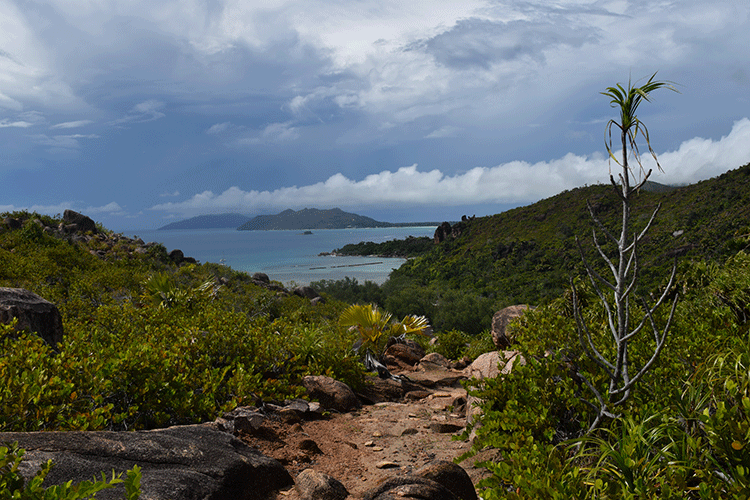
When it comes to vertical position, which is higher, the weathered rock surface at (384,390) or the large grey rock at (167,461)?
the large grey rock at (167,461)

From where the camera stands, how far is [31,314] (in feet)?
21.2

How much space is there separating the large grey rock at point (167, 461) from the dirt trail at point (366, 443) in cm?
42

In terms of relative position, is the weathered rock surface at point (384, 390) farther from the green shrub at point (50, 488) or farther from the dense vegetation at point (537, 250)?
the dense vegetation at point (537, 250)

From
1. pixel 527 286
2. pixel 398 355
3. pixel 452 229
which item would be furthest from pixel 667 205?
pixel 398 355

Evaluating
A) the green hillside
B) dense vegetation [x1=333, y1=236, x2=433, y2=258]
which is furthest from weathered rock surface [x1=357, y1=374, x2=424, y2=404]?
dense vegetation [x1=333, y1=236, x2=433, y2=258]

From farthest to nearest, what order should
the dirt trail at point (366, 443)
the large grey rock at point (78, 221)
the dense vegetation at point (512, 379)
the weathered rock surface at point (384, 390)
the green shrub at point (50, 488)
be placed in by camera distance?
the large grey rock at point (78, 221)
the weathered rock surface at point (384, 390)
the dirt trail at point (366, 443)
the dense vegetation at point (512, 379)
the green shrub at point (50, 488)

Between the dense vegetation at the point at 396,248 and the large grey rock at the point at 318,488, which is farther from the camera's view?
the dense vegetation at the point at 396,248

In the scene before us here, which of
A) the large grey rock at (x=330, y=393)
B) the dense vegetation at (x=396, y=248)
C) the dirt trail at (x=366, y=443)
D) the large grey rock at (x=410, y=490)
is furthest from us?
the dense vegetation at (x=396, y=248)

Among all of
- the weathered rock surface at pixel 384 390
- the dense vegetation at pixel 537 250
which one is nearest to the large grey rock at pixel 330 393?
the weathered rock surface at pixel 384 390

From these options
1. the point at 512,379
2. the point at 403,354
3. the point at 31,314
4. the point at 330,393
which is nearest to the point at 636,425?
the point at 512,379

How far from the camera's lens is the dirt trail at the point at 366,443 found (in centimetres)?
493

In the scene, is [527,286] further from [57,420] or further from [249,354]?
[57,420]

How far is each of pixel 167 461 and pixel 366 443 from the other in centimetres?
296

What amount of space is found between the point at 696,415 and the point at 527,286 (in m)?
46.4
